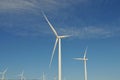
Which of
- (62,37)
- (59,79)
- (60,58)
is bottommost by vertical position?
(59,79)

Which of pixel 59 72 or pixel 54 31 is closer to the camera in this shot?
pixel 59 72

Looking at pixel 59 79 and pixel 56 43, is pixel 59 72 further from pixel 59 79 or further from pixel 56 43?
pixel 56 43

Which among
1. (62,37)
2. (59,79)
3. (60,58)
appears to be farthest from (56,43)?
(59,79)

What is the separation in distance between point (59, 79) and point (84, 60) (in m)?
38.4

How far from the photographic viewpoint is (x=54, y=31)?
6347 centimetres

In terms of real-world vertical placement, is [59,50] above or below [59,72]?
above

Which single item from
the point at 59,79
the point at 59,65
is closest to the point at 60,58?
the point at 59,65

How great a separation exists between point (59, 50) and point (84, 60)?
33.1 metres

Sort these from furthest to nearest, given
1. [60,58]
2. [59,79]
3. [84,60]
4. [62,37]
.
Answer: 1. [84,60]
2. [62,37]
3. [60,58]
4. [59,79]

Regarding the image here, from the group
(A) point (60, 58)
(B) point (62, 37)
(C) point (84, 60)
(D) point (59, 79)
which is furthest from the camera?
(C) point (84, 60)

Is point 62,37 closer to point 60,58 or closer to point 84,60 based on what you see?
point 60,58

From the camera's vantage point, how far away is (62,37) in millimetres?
66562

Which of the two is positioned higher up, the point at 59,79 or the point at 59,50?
the point at 59,50

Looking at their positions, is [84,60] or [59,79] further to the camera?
[84,60]
